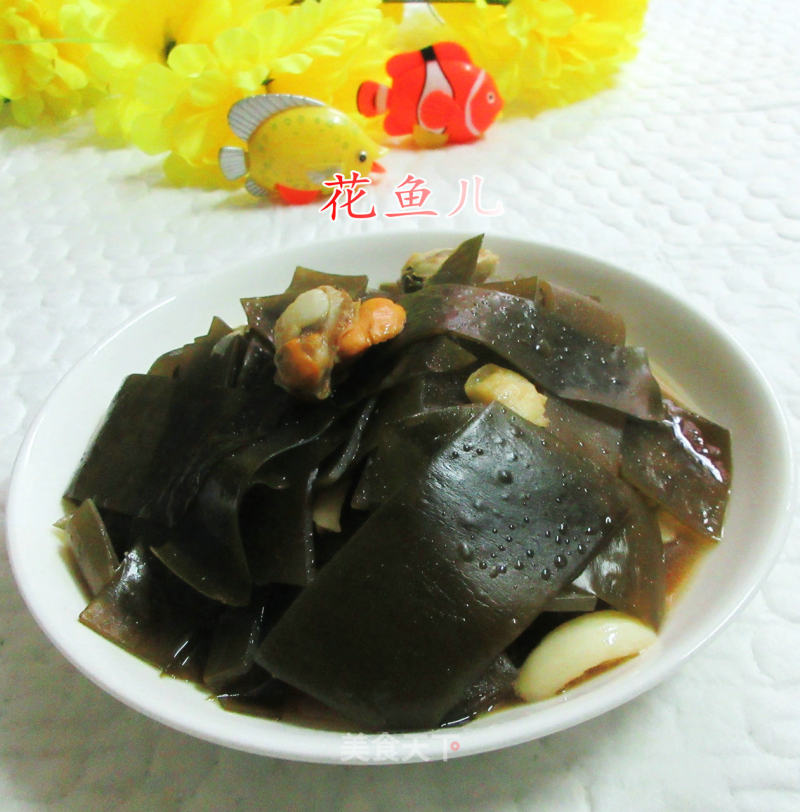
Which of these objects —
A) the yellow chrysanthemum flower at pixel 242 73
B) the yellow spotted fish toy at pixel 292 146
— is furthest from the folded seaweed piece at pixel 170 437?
the yellow chrysanthemum flower at pixel 242 73

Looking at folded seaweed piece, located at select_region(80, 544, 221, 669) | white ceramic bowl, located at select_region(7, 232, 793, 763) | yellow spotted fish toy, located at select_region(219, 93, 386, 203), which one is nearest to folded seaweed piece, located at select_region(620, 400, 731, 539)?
white ceramic bowl, located at select_region(7, 232, 793, 763)

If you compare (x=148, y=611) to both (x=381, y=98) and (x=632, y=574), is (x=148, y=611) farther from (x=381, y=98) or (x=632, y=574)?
(x=381, y=98)

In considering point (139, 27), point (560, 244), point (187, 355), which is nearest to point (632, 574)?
point (187, 355)

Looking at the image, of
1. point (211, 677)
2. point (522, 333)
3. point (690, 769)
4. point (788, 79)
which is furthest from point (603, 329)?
point (788, 79)

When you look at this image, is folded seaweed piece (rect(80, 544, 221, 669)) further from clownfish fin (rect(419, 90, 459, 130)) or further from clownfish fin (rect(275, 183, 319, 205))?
clownfish fin (rect(419, 90, 459, 130))

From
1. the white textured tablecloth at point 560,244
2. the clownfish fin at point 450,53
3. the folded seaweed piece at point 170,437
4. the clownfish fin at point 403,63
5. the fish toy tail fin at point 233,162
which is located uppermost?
the clownfish fin at point 450,53

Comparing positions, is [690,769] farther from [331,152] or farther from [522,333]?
[331,152]

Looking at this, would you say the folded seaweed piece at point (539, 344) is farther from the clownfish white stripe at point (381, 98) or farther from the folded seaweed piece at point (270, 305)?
the clownfish white stripe at point (381, 98)
